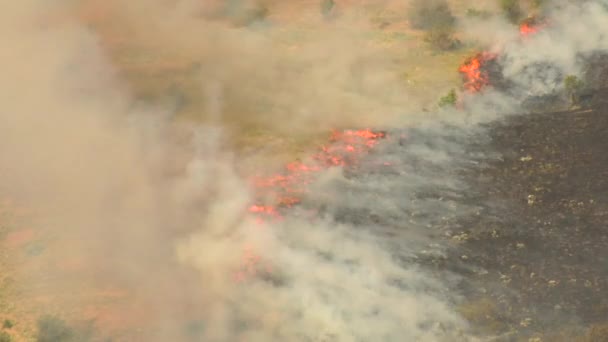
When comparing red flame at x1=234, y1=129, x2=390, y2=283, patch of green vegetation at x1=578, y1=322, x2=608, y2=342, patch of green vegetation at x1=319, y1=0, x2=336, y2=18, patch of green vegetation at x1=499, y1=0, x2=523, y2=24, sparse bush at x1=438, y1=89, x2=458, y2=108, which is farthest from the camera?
patch of green vegetation at x1=319, y1=0, x2=336, y2=18

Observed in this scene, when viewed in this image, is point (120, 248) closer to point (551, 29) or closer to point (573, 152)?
point (573, 152)

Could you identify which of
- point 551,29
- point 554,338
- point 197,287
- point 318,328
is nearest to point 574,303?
point 554,338

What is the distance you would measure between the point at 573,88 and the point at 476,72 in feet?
11.3

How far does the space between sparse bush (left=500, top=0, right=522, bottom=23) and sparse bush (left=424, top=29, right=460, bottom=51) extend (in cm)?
255

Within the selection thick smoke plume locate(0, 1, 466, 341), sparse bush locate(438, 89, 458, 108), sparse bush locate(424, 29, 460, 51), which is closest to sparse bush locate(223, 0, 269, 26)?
thick smoke plume locate(0, 1, 466, 341)

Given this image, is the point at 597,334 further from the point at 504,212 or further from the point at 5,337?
the point at 5,337

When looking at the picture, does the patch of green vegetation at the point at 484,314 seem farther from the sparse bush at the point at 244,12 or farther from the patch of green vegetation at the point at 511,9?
the sparse bush at the point at 244,12

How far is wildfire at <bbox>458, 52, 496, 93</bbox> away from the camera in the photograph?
24.8 m

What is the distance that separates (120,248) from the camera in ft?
59.5

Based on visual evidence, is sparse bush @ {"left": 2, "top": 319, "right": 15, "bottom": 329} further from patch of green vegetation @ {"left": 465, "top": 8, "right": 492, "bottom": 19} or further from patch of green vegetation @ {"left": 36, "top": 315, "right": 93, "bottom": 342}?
patch of green vegetation @ {"left": 465, "top": 8, "right": 492, "bottom": 19}

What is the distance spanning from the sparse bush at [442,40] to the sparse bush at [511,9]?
8.35 ft

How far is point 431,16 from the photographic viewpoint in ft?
97.6

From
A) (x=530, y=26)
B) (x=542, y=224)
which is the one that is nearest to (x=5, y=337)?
(x=542, y=224)

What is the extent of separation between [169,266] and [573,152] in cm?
1162
